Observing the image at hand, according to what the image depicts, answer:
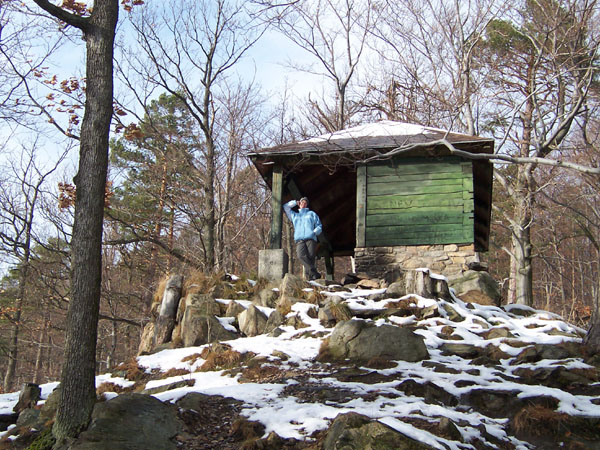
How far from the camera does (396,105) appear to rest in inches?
853

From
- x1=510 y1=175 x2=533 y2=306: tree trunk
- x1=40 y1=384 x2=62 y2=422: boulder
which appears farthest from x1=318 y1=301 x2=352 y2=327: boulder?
x1=510 y1=175 x2=533 y2=306: tree trunk

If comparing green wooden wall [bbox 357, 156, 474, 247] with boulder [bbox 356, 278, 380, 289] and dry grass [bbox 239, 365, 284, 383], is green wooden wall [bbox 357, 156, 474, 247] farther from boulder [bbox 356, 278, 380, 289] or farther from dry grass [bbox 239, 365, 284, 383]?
dry grass [bbox 239, 365, 284, 383]

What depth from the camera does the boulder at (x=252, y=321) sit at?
348 inches

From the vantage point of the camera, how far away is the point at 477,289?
419 inches

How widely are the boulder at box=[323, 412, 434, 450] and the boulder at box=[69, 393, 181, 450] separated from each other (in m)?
1.42

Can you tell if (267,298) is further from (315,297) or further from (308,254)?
(308,254)

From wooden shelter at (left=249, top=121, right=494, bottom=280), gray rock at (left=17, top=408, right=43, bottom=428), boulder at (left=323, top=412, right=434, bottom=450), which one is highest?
wooden shelter at (left=249, top=121, right=494, bottom=280)

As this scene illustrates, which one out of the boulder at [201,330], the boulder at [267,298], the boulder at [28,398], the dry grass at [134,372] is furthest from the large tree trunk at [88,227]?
the boulder at [267,298]

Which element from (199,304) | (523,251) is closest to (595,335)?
(199,304)

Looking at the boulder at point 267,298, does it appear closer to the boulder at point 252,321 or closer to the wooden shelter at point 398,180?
the boulder at point 252,321

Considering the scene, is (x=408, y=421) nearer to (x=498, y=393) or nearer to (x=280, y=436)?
(x=280, y=436)

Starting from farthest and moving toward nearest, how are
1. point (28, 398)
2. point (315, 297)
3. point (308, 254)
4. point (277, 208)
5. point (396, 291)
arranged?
point (277, 208) → point (308, 254) → point (396, 291) → point (315, 297) → point (28, 398)

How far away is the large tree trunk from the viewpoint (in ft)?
16.6

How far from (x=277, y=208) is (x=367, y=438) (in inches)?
325
